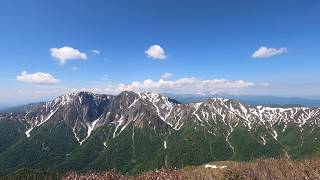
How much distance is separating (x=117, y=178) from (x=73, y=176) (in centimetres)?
746

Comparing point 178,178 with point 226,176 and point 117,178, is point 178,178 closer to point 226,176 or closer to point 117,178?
point 117,178

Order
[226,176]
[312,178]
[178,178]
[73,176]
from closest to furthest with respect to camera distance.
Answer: [73,176] → [178,178] → [226,176] → [312,178]

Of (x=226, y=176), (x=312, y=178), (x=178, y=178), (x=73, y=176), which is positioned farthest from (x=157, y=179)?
(x=312, y=178)

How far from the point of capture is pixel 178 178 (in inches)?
2036

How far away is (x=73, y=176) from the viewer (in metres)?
48.2

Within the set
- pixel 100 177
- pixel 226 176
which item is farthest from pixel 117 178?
pixel 226 176

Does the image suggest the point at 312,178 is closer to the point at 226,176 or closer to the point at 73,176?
the point at 226,176

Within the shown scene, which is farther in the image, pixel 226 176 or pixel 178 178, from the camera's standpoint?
pixel 226 176

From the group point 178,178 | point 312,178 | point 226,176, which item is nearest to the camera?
point 178,178

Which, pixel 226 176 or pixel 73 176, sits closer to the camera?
pixel 73 176

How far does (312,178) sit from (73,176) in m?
141

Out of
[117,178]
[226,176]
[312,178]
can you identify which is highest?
[117,178]

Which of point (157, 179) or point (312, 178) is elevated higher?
point (157, 179)

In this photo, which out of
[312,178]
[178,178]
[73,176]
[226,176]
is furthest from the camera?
[312,178]
